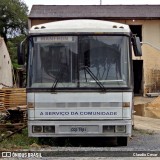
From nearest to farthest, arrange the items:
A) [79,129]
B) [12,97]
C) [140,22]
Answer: [79,129] < [12,97] < [140,22]

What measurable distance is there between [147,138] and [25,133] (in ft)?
12.5

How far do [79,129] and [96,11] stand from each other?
102 feet

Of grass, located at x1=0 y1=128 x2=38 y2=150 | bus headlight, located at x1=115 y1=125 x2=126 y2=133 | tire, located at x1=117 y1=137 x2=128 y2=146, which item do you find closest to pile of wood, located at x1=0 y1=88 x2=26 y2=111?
grass, located at x1=0 y1=128 x2=38 y2=150

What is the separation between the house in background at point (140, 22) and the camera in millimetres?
40719

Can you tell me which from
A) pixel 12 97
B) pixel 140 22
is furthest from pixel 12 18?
pixel 12 97

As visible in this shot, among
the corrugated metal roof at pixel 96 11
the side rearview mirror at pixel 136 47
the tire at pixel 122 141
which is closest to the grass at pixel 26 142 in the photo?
the tire at pixel 122 141

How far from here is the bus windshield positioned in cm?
1188

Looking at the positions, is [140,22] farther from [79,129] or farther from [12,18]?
[79,129]

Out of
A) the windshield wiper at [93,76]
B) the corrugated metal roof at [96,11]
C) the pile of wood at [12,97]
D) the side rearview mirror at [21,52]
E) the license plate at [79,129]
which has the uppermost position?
the corrugated metal roof at [96,11]

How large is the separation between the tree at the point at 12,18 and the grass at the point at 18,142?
1706 inches

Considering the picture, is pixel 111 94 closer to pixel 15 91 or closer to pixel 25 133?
pixel 25 133

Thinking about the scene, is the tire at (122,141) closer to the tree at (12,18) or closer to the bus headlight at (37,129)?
the bus headlight at (37,129)

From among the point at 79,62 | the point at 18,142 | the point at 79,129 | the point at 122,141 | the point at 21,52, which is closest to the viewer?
the point at 79,129

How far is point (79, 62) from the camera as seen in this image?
12.0 metres
